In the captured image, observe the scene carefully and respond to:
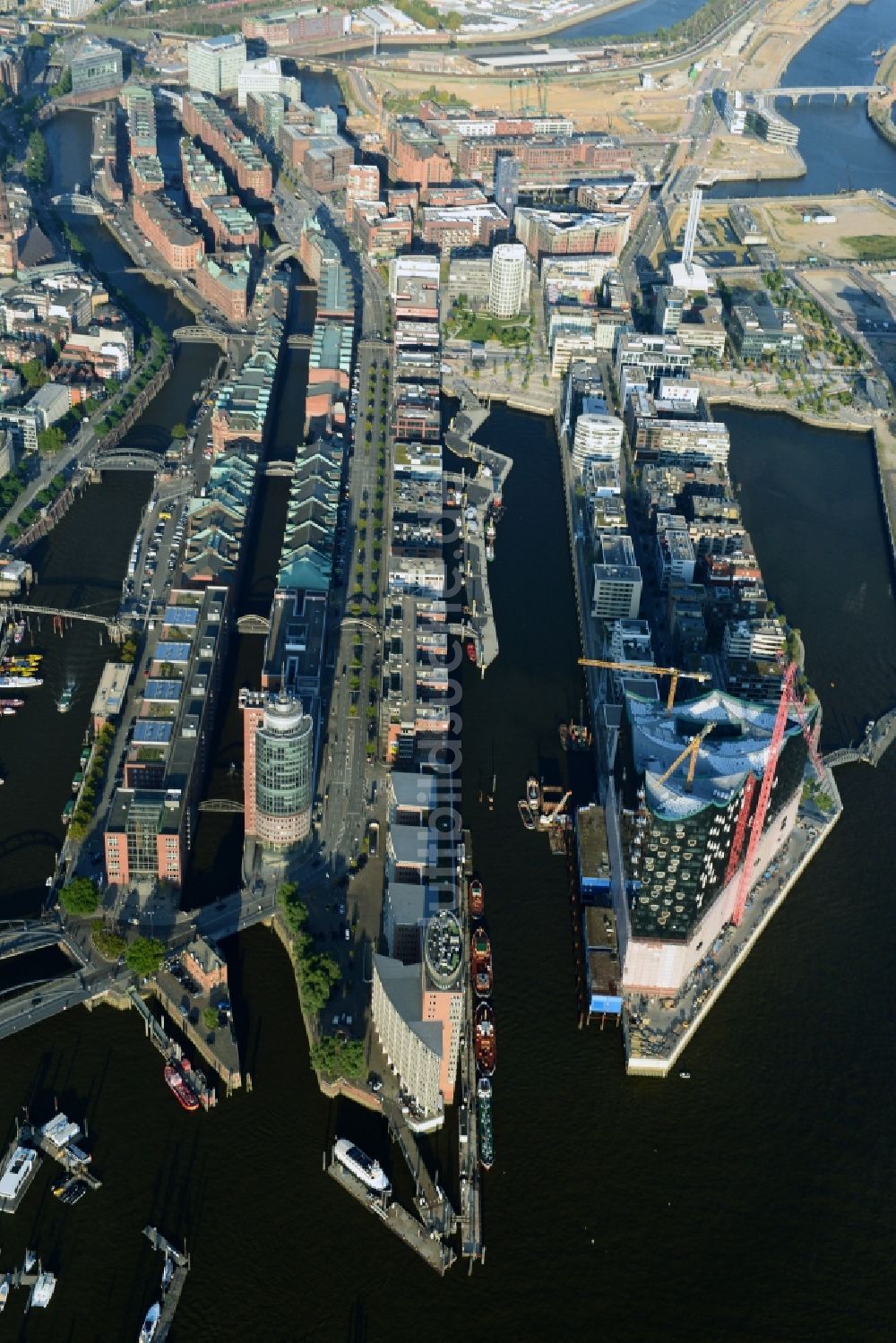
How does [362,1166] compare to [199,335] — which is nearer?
[362,1166]

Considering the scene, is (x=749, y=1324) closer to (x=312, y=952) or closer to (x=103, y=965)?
(x=312, y=952)

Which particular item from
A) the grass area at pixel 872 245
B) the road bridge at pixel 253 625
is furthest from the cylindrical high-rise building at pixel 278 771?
the grass area at pixel 872 245

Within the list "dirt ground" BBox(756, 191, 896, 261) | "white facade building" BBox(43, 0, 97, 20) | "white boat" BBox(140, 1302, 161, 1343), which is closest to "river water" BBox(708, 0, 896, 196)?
"dirt ground" BBox(756, 191, 896, 261)

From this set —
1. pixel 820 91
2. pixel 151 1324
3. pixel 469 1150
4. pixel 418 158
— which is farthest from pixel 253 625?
pixel 820 91

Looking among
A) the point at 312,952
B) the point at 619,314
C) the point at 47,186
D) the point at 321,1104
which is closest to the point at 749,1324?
the point at 321,1104

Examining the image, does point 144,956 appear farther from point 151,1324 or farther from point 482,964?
point 151,1324
